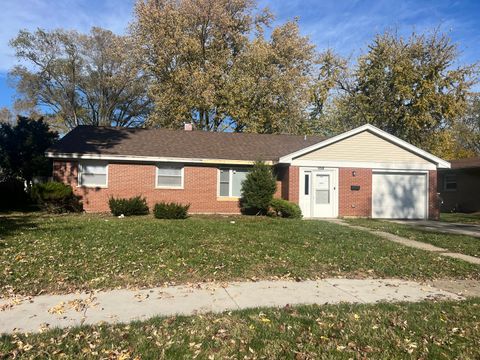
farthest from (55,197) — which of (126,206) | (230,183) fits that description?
(230,183)

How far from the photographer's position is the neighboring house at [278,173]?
58.4 ft

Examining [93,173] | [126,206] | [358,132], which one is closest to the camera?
[126,206]

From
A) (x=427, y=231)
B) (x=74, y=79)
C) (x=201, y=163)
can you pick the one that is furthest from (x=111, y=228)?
(x=74, y=79)

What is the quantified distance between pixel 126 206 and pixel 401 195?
1214cm

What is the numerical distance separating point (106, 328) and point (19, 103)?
43.5m

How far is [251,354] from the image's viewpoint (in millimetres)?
4035

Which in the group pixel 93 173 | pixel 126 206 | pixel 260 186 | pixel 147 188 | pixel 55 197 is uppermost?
pixel 93 173

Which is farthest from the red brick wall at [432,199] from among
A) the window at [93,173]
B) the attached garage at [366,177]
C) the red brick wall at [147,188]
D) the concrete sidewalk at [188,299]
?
the window at [93,173]

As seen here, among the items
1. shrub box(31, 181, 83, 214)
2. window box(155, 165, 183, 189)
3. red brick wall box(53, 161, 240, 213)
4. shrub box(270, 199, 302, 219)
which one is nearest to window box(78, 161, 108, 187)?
red brick wall box(53, 161, 240, 213)

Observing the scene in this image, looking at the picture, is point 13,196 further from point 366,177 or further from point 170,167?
point 366,177

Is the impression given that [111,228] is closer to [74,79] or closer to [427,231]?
[427,231]

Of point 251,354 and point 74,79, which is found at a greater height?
point 74,79

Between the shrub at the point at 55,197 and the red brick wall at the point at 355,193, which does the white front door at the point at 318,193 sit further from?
the shrub at the point at 55,197

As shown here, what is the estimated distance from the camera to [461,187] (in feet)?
83.7
